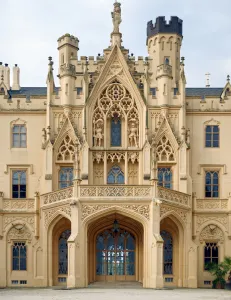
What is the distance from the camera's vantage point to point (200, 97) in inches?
2564

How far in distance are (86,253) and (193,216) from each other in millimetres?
8780

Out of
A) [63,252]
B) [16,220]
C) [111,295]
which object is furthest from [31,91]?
[111,295]

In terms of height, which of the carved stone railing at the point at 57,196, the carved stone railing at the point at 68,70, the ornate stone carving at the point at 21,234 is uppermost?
the carved stone railing at the point at 68,70

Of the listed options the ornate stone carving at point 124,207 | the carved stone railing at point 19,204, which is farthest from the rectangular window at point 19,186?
the ornate stone carving at point 124,207

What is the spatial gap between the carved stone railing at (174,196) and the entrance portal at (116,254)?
476 centimetres

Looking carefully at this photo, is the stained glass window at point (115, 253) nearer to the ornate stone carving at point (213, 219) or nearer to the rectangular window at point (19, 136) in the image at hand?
the ornate stone carving at point (213, 219)

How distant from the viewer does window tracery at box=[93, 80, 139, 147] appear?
209ft

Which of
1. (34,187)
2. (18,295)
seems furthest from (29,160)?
(18,295)

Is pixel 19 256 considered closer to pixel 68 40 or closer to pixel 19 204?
pixel 19 204

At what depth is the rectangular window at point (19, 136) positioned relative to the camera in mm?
64812

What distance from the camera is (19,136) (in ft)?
213

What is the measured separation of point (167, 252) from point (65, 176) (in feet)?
28.7

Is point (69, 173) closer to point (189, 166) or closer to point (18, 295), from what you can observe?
point (189, 166)

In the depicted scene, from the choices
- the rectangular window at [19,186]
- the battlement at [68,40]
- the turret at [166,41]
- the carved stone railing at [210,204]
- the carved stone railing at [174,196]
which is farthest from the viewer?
the turret at [166,41]
